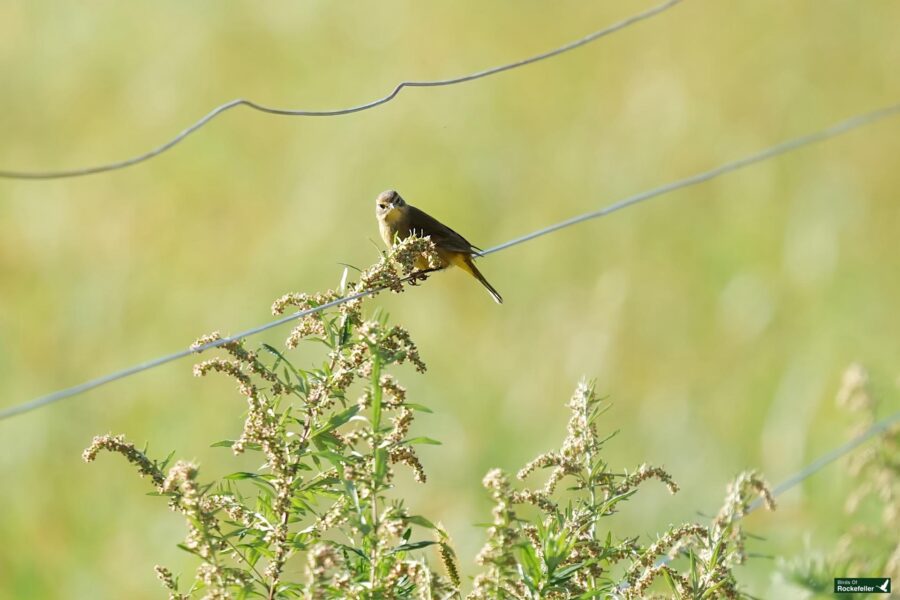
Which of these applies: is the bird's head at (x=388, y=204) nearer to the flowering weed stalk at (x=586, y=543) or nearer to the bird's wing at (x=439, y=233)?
the bird's wing at (x=439, y=233)

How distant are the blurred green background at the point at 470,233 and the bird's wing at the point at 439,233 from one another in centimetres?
157

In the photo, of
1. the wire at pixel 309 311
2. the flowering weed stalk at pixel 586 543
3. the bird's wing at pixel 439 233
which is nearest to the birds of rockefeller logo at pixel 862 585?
the flowering weed stalk at pixel 586 543

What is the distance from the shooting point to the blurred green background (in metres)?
6.19

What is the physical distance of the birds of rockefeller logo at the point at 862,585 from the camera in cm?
341

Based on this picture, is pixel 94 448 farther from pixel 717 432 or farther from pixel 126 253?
pixel 126 253

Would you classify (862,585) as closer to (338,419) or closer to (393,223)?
(338,419)

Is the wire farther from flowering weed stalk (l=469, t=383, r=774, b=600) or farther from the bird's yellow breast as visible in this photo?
flowering weed stalk (l=469, t=383, r=774, b=600)

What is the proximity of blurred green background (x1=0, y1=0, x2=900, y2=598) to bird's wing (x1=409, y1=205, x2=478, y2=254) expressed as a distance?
5.16 ft

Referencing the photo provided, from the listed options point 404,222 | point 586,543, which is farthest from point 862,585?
Result: point 404,222

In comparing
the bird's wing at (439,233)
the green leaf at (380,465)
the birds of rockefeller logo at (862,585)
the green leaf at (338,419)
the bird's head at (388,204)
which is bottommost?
the green leaf at (380,465)

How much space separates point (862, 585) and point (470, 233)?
4479 mm

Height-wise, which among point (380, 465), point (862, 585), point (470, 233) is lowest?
point (380, 465)

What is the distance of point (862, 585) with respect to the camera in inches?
138

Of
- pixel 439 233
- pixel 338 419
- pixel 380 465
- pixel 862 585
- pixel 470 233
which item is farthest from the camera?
pixel 470 233
